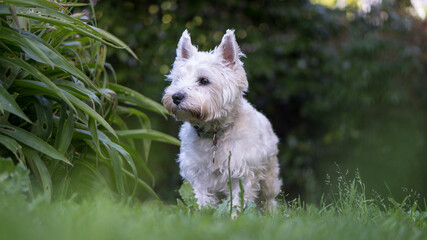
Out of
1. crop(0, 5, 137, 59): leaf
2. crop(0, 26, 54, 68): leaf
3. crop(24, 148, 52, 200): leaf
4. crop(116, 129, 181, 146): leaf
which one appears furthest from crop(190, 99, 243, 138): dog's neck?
crop(0, 26, 54, 68): leaf

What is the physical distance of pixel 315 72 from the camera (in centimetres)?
687

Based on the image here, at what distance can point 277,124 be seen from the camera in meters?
7.18

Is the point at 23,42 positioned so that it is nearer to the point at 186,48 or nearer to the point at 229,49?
the point at 186,48

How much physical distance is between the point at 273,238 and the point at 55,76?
6.32 ft

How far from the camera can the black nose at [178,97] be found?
11.4ft

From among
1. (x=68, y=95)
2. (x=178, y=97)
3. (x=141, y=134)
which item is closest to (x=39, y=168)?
(x=68, y=95)

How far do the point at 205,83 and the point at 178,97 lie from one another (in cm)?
27

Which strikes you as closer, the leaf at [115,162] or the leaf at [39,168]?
the leaf at [39,168]

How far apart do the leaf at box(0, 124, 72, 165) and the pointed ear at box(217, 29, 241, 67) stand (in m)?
1.38

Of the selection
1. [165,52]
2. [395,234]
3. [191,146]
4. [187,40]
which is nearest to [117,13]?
[165,52]

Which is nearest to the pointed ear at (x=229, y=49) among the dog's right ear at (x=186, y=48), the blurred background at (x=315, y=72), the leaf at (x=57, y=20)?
the dog's right ear at (x=186, y=48)

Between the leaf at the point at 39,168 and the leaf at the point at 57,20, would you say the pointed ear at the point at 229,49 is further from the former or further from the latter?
the leaf at the point at 39,168

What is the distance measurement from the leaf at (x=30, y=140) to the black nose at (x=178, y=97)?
857 mm

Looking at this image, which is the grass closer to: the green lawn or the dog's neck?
the green lawn
